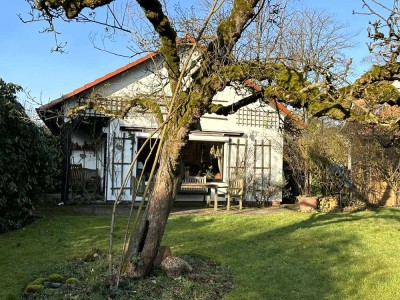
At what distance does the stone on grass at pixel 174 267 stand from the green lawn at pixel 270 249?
721mm

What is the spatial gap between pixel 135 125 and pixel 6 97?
226 inches

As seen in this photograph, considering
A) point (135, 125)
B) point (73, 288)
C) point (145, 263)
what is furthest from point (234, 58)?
point (135, 125)

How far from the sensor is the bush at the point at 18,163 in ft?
30.3

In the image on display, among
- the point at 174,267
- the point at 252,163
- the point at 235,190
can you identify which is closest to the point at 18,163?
the point at 174,267

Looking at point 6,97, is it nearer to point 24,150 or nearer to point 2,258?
point 24,150

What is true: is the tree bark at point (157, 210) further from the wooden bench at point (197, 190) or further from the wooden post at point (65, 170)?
the wooden post at point (65, 170)

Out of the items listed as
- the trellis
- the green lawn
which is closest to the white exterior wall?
the trellis

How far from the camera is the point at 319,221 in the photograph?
11188mm

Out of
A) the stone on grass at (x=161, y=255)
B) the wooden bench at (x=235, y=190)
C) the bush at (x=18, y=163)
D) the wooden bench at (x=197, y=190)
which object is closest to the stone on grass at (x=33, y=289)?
the stone on grass at (x=161, y=255)

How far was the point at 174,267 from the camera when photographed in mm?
5891

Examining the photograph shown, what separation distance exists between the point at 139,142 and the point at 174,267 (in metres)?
9.96

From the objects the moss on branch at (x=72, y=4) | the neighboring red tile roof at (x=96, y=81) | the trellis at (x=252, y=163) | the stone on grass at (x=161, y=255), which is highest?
the neighboring red tile roof at (x=96, y=81)

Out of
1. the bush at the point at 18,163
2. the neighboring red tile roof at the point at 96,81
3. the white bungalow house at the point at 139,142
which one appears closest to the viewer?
the bush at the point at 18,163

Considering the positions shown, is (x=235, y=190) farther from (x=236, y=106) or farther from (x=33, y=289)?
(x=33, y=289)
